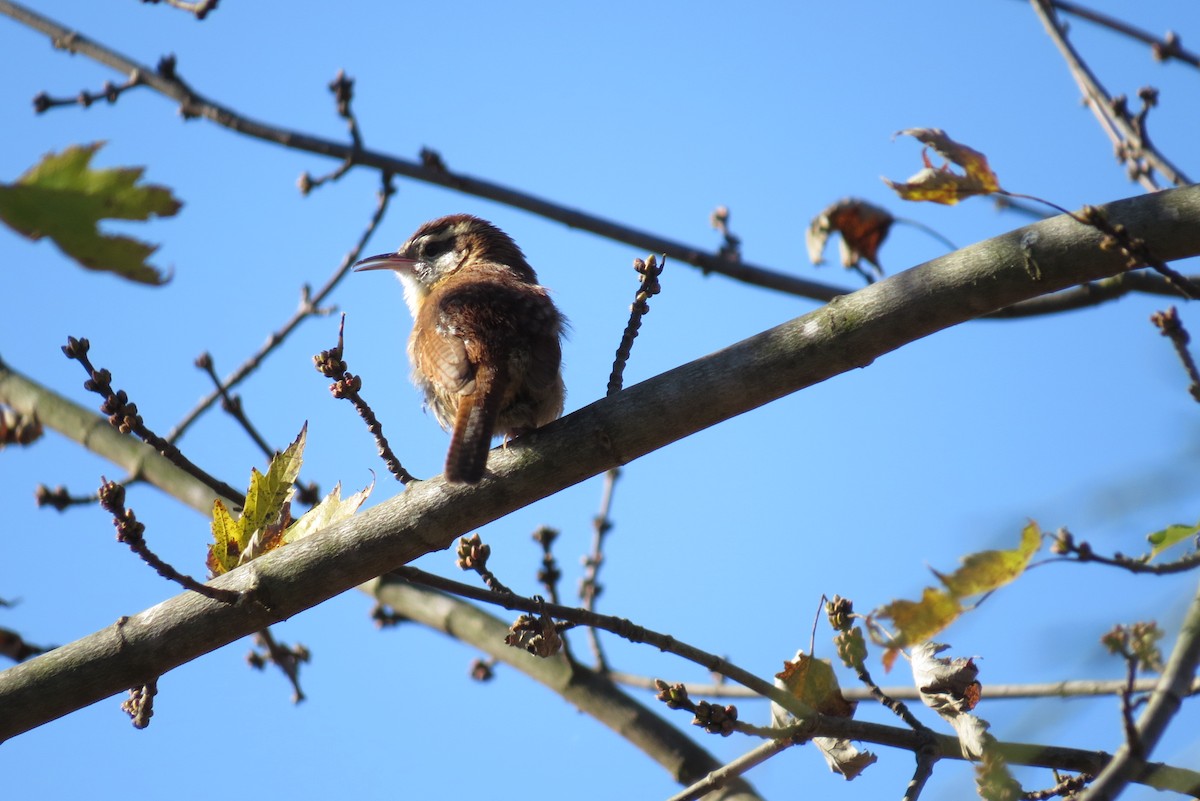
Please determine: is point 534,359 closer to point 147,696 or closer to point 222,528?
point 222,528

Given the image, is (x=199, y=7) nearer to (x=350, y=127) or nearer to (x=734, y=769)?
(x=350, y=127)

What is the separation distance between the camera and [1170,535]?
2752 mm

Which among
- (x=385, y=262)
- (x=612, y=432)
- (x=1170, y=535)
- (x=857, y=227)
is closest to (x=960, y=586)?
(x=1170, y=535)

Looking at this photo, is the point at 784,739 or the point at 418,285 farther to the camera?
the point at 418,285

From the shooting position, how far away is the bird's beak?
6883 mm

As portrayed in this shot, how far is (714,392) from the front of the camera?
11.0 feet

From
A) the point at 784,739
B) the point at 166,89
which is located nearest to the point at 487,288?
the point at 166,89

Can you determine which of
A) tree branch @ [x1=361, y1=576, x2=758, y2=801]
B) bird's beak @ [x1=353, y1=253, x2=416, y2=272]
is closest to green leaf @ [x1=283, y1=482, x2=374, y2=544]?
tree branch @ [x1=361, y1=576, x2=758, y2=801]

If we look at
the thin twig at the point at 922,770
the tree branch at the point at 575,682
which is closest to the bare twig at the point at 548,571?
the tree branch at the point at 575,682

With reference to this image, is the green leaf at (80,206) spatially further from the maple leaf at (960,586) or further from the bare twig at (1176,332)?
the bare twig at (1176,332)

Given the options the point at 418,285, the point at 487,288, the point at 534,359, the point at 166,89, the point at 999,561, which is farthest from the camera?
the point at 418,285

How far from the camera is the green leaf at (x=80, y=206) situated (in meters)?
1.71

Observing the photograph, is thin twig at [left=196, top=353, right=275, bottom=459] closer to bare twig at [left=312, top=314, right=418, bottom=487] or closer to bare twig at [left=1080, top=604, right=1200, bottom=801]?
bare twig at [left=312, top=314, right=418, bottom=487]

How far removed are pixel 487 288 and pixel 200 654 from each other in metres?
2.35
